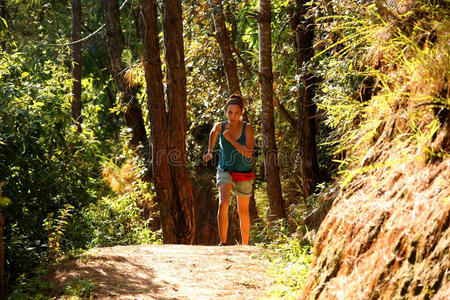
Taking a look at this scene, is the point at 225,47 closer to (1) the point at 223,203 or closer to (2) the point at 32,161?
(1) the point at 223,203

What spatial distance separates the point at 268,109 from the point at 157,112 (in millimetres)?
1998

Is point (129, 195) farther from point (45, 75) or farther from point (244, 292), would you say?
point (244, 292)

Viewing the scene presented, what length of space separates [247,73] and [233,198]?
2.96 m

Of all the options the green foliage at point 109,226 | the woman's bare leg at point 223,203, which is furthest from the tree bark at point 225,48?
the woman's bare leg at point 223,203

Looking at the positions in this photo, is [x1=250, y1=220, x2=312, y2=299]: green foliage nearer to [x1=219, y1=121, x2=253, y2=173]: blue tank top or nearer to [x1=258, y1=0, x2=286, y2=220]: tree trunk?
[x1=219, y1=121, x2=253, y2=173]: blue tank top

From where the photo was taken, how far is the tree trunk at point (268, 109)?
10578 mm

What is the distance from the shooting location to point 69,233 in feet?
30.6

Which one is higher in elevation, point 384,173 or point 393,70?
point 393,70

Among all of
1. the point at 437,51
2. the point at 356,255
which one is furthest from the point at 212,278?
the point at 437,51

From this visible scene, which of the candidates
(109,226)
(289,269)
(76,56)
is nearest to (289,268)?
(289,269)

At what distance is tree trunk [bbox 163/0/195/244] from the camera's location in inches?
406

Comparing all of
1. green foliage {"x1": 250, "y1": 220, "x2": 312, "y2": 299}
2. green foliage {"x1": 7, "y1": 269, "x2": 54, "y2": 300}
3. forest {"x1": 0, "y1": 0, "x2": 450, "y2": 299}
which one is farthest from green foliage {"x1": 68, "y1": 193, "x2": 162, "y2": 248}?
green foliage {"x1": 250, "y1": 220, "x2": 312, "y2": 299}

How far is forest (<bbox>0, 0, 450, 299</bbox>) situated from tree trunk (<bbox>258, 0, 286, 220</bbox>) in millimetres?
25

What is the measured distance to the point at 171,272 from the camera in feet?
20.9
